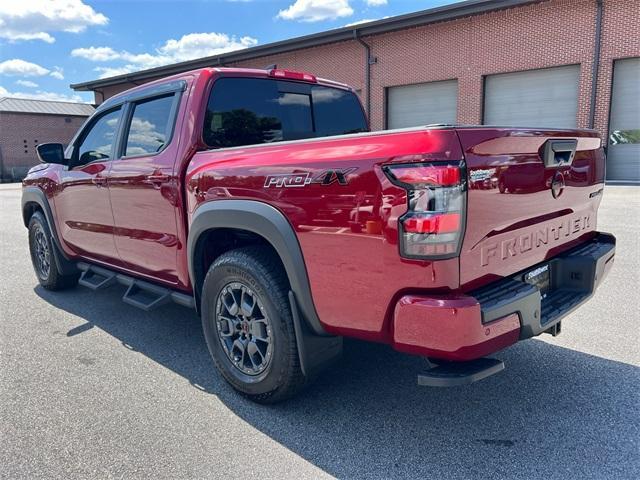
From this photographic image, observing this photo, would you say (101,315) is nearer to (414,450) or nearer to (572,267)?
(414,450)

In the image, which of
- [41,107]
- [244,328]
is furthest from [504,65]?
[41,107]

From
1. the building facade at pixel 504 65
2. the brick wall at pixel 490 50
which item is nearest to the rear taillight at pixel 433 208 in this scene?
the building facade at pixel 504 65

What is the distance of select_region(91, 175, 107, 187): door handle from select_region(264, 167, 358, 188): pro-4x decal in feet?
6.79

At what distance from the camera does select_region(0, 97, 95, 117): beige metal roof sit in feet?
125

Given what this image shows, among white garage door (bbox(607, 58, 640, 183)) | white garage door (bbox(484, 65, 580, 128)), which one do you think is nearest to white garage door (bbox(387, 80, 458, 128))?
white garage door (bbox(484, 65, 580, 128))

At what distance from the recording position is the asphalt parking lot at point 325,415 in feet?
7.92

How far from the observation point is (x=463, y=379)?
217cm

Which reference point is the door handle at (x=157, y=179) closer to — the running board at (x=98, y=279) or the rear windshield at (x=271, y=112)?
the rear windshield at (x=271, y=112)

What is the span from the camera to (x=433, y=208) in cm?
206

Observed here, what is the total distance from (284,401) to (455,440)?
997mm

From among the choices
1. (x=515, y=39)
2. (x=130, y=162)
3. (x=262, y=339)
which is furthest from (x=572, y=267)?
(x=515, y=39)

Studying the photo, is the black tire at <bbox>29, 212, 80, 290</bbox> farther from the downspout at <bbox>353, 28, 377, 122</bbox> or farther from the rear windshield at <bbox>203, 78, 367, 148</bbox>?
the downspout at <bbox>353, 28, 377, 122</bbox>

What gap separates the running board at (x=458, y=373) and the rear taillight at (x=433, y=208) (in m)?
0.54

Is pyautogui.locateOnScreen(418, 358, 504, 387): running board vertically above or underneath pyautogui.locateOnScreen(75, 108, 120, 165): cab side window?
underneath
